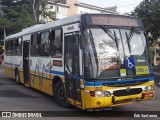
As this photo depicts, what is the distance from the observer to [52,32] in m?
11.2

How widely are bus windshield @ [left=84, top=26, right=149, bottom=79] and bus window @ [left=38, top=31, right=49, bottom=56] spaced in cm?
343

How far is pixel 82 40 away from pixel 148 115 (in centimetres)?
292

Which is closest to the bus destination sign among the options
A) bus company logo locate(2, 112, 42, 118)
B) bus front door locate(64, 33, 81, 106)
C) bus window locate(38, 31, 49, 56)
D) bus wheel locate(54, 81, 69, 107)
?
bus front door locate(64, 33, 81, 106)

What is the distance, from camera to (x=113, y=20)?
9078mm

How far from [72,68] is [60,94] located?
5.06 feet

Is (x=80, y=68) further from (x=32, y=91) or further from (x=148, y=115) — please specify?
(x=32, y=91)

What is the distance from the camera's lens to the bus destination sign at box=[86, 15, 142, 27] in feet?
28.9

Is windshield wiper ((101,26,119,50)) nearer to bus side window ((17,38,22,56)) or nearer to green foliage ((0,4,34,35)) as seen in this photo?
bus side window ((17,38,22,56))

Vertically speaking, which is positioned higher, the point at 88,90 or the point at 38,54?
the point at 38,54

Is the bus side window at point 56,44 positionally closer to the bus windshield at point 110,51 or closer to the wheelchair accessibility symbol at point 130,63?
the bus windshield at point 110,51

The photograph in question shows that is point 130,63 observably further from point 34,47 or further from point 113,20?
point 34,47

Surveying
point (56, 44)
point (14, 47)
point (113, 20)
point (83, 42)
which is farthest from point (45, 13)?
point (83, 42)

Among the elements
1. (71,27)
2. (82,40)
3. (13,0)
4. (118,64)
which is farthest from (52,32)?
(13,0)

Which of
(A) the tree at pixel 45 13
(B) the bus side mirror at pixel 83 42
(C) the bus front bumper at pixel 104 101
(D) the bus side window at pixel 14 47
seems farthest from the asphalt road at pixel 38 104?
(A) the tree at pixel 45 13
